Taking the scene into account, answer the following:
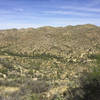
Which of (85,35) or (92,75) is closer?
(92,75)

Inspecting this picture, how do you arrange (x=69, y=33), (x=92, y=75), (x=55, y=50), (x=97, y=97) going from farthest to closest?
(x=69, y=33) < (x=55, y=50) < (x=92, y=75) < (x=97, y=97)

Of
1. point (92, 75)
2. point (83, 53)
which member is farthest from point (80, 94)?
point (83, 53)

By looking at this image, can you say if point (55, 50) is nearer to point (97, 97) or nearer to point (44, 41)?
point (44, 41)

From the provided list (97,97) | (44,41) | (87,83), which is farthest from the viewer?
(44,41)

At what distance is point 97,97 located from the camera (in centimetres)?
733

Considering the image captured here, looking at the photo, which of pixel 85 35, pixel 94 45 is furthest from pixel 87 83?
pixel 85 35

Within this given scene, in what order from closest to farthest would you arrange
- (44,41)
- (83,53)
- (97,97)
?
(97,97)
(83,53)
(44,41)

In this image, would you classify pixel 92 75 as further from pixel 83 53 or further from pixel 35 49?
pixel 35 49

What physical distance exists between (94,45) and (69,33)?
63.4ft

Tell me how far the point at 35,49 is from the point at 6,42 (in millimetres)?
17145

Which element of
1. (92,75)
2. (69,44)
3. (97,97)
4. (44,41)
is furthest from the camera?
(44,41)

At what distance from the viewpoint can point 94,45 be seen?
60406 mm

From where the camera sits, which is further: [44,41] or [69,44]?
[44,41]

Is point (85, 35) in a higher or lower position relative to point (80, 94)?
higher
